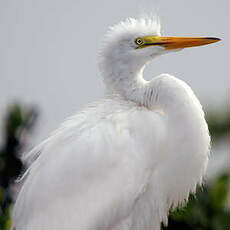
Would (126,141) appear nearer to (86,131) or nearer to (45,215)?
(86,131)

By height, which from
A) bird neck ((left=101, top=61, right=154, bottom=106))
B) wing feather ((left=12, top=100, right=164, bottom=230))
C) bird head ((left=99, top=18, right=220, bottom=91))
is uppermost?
bird head ((left=99, top=18, right=220, bottom=91))

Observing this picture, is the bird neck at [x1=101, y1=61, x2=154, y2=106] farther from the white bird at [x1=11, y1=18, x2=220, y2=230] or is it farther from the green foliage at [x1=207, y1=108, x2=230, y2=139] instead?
the green foliage at [x1=207, y1=108, x2=230, y2=139]

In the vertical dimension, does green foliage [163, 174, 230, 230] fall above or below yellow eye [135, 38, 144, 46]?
below

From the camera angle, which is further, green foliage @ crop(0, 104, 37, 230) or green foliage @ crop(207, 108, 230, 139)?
green foliage @ crop(207, 108, 230, 139)

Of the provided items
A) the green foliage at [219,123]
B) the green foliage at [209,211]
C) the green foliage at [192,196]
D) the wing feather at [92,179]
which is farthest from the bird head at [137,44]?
the green foliage at [219,123]

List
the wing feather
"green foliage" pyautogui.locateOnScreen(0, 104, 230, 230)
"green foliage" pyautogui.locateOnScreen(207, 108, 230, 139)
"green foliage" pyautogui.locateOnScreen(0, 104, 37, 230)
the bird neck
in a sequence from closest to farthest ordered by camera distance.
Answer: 1. the wing feather
2. the bird neck
3. "green foliage" pyautogui.locateOnScreen(0, 104, 230, 230)
4. "green foliage" pyautogui.locateOnScreen(0, 104, 37, 230)
5. "green foliage" pyautogui.locateOnScreen(207, 108, 230, 139)

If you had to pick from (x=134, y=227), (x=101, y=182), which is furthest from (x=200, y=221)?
(x=101, y=182)

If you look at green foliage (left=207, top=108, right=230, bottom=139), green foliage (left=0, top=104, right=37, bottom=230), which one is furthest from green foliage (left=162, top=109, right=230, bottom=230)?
green foliage (left=0, top=104, right=37, bottom=230)

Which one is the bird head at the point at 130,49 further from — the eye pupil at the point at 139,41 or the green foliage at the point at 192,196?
the green foliage at the point at 192,196

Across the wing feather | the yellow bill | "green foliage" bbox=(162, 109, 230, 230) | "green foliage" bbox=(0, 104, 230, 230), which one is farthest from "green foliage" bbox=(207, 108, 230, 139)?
the wing feather

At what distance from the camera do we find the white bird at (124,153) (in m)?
2.98

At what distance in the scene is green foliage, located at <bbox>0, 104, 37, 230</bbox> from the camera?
25.0 ft

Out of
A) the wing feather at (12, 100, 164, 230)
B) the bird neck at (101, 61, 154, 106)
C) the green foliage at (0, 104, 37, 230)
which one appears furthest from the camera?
the green foliage at (0, 104, 37, 230)

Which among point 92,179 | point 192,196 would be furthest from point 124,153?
point 192,196
